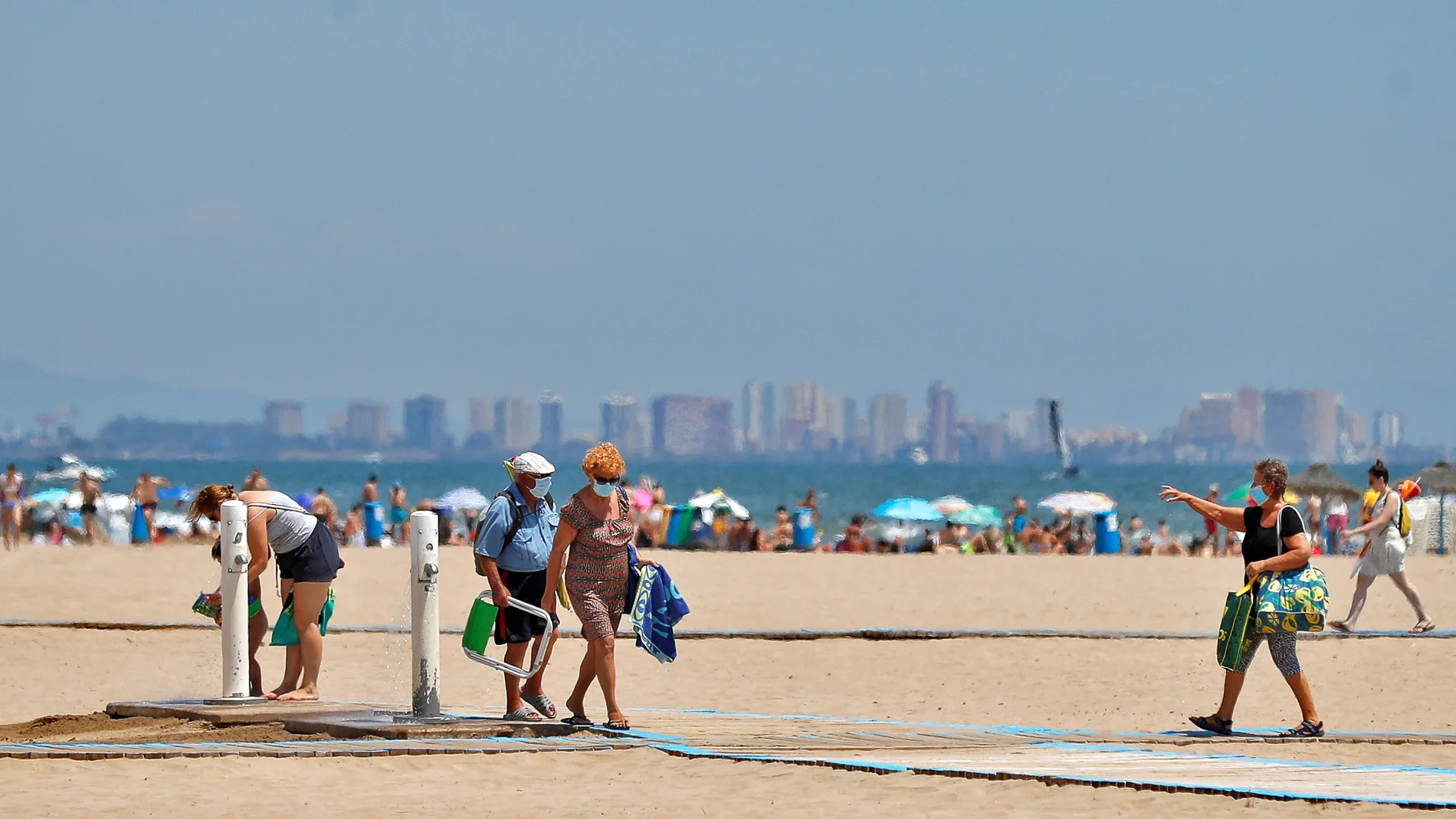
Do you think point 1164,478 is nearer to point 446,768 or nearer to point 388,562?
point 388,562

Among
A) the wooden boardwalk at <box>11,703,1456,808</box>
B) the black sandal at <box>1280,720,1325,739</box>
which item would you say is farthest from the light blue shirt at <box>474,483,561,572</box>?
the black sandal at <box>1280,720,1325,739</box>

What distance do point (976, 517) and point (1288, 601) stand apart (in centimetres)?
2859

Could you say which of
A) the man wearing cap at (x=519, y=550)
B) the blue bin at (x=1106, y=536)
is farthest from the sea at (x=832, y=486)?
the man wearing cap at (x=519, y=550)

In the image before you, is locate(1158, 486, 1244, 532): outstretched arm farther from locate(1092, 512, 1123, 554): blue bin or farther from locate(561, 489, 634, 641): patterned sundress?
locate(1092, 512, 1123, 554): blue bin

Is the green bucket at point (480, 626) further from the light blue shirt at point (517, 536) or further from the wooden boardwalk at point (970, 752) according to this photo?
the wooden boardwalk at point (970, 752)

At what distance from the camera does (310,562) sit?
9.65m

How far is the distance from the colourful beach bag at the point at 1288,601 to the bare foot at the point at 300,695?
15.9 feet

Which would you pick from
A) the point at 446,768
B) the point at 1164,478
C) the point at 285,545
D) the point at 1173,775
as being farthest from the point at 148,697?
the point at 1164,478

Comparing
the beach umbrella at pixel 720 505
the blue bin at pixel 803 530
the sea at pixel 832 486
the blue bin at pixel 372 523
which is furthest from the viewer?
the sea at pixel 832 486

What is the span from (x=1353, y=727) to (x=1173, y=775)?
365 centimetres

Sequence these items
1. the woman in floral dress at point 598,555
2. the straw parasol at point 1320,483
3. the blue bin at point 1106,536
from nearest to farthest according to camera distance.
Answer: the woman in floral dress at point 598,555 → the blue bin at point 1106,536 → the straw parasol at point 1320,483

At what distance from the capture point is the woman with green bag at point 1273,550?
9.04 metres

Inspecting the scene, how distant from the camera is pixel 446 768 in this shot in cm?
793

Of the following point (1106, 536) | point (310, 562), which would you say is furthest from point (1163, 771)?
point (1106, 536)
